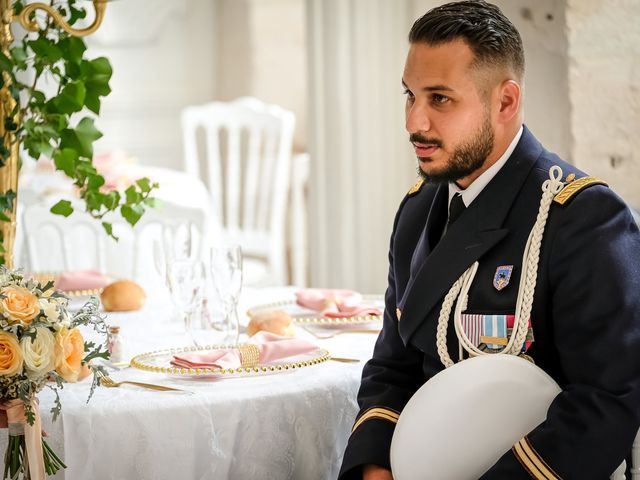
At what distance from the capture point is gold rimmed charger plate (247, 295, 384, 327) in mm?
2348

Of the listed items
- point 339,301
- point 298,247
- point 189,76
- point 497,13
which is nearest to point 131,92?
point 189,76

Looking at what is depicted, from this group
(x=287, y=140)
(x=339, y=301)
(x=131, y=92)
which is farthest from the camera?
(x=131, y=92)

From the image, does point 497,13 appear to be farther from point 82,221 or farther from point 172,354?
point 82,221

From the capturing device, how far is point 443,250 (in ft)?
5.97

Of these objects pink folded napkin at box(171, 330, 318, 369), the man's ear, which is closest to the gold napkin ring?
pink folded napkin at box(171, 330, 318, 369)

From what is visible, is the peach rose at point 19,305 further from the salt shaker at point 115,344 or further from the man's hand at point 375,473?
the man's hand at point 375,473

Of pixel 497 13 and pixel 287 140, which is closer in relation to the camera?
pixel 497 13

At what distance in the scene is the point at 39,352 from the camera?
156 centimetres

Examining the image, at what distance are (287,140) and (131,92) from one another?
2.17 metres

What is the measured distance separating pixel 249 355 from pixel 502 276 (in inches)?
19.6

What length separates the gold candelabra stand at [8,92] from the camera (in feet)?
7.10

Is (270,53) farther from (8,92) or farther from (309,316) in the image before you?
(8,92)

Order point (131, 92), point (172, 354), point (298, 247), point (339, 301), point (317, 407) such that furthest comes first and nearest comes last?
1. point (131, 92)
2. point (298, 247)
3. point (339, 301)
4. point (172, 354)
5. point (317, 407)

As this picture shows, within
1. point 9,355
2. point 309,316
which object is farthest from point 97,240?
point 9,355
